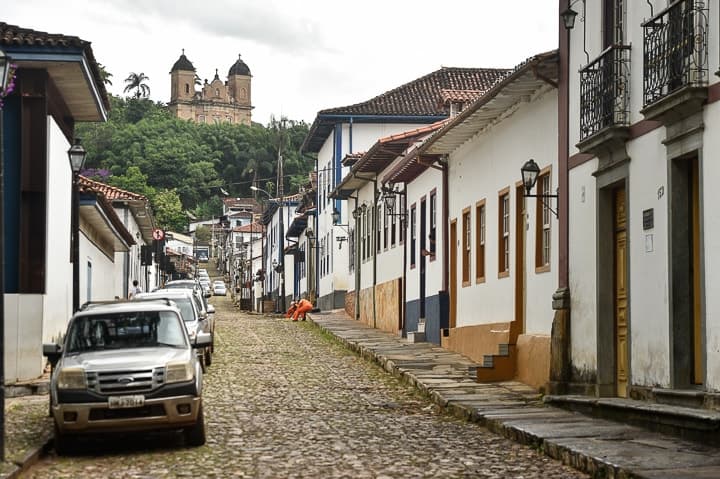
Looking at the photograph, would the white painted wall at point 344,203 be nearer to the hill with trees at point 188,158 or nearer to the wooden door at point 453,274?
the wooden door at point 453,274

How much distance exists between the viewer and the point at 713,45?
1259 centimetres

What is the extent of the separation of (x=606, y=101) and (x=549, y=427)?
424 centimetres

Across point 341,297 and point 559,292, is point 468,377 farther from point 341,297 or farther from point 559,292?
point 341,297

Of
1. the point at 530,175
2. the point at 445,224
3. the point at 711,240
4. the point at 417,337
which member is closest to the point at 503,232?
the point at 530,175

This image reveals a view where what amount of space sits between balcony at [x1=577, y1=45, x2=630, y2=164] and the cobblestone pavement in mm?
3924

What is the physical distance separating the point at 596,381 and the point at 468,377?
15.8 feet

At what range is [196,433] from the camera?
46.0 ft

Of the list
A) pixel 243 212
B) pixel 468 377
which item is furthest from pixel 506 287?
pixel 243 212

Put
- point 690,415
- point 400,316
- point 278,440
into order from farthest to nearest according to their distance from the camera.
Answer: point 400,316 → point 278,440 → point 690,415

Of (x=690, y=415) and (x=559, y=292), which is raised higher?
(x=559, y=292)

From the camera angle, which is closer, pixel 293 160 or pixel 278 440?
pixel 278 440

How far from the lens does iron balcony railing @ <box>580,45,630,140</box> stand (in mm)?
15336

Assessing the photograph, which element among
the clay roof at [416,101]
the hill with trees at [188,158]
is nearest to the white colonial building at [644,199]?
the clay roof at [416,101]

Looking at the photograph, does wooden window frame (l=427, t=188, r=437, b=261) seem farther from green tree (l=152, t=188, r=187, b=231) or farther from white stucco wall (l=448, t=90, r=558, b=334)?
green tree (l=152, t=188, r=187, b=231)
